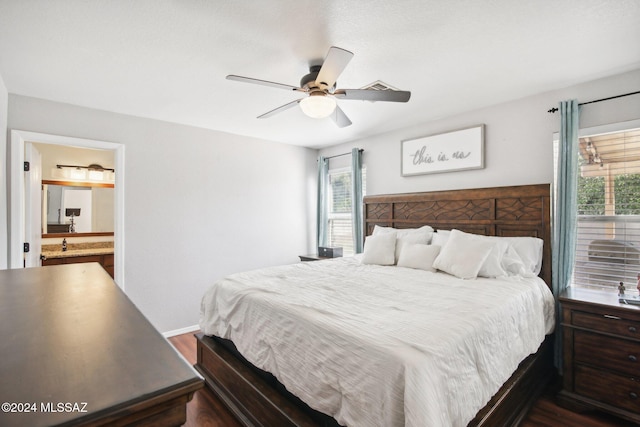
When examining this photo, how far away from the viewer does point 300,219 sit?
17.2 feet

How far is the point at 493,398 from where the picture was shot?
1.76 meters

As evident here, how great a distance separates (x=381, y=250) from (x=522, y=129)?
6.21 ft

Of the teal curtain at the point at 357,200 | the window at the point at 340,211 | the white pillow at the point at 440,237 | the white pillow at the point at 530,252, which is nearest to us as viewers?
the white pillow at the point at 530,252

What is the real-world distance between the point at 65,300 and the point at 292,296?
1.25 m

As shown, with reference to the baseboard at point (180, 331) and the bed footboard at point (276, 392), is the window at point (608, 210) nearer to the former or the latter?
the bed footboard at point (276, 392)

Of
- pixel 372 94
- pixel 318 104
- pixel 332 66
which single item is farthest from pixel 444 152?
pixel 332 66

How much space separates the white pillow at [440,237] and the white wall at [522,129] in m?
0.63

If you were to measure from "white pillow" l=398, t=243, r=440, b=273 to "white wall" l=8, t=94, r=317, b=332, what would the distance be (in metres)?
2.31

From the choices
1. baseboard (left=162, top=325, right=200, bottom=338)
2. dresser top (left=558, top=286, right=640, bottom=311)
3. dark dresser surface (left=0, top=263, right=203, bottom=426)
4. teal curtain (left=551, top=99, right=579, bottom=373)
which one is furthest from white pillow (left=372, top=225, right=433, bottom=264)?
dark dresser surface (left=0, top=263, right=203, bottom=426)

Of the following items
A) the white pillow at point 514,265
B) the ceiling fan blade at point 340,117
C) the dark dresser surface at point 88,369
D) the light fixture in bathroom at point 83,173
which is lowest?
the white pillow at point 514,265

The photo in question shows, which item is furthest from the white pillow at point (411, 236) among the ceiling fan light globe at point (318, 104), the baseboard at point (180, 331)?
the baseboard at point (180, 331)

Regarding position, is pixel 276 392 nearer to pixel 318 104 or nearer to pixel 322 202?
pixel 318 104

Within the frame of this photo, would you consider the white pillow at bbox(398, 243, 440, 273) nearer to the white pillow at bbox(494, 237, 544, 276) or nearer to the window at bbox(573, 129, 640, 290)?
the white pillow at bbox(494, 237, 544, 276)

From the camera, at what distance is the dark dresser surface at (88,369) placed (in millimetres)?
499
